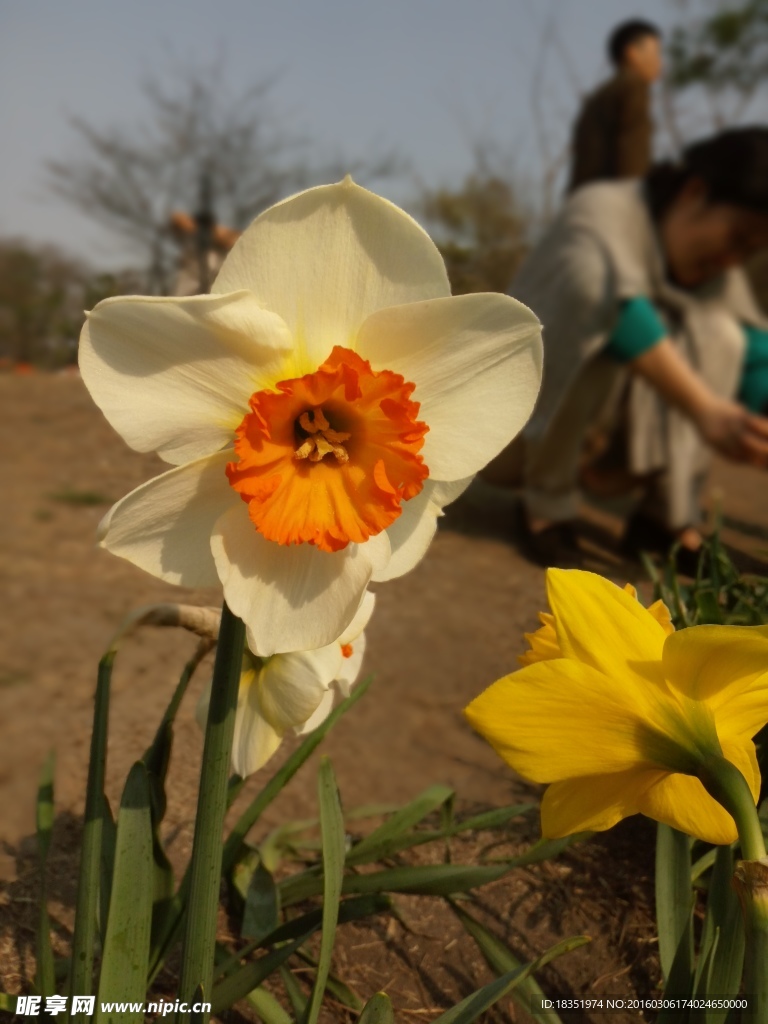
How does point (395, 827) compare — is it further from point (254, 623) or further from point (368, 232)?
point (368, 232)

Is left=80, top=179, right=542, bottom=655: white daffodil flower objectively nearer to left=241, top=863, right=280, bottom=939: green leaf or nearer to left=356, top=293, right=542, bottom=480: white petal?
left=356, top=293, right=542, bottom=480: white petal

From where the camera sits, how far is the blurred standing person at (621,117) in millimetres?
2670

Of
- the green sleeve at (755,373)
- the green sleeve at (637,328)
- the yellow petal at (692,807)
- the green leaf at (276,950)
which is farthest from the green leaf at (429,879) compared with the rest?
the green sleeve at (755,373)

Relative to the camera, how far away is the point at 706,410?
1988 mm

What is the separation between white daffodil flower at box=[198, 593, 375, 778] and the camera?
1.71 ft

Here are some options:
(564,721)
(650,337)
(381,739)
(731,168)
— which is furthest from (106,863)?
(731,168)

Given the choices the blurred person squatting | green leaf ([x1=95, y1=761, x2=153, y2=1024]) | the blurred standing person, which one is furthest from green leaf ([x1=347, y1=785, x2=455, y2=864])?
the blurred standing person

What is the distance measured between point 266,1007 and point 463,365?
52cm

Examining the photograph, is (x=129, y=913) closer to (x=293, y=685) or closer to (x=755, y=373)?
(x=293, y=685)

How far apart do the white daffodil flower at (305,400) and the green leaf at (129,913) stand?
164 mm

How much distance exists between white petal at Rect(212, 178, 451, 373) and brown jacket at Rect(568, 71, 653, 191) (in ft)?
8.41

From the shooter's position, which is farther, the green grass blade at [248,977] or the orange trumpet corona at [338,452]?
the green grass blade at [248,977]

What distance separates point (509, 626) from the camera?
3.55 ft

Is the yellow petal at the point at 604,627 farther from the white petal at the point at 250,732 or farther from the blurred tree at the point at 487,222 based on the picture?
the blurred tree at the point at 487,222
